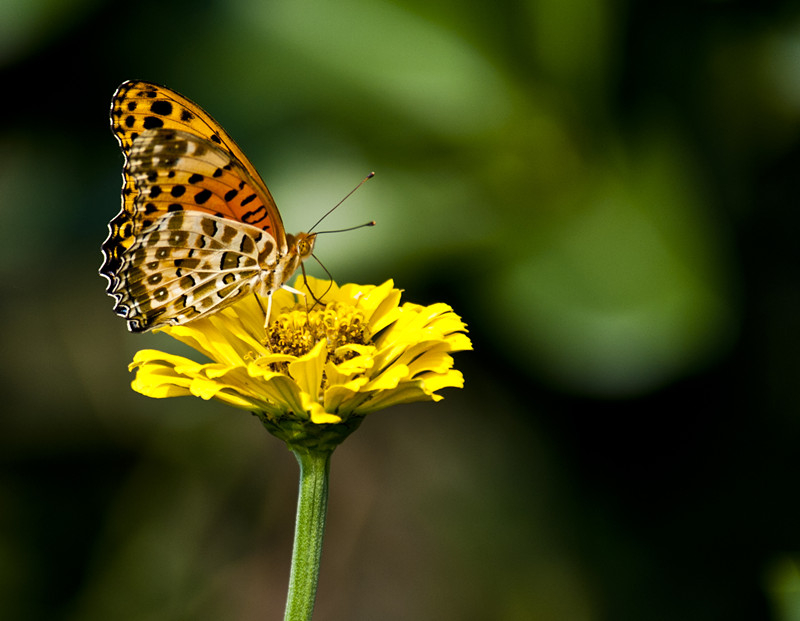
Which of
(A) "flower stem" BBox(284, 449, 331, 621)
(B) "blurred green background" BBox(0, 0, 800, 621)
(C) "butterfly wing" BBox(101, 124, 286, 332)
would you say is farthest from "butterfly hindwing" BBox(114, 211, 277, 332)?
(B) "blurred green background" BBox(0, 0, 800, 621)

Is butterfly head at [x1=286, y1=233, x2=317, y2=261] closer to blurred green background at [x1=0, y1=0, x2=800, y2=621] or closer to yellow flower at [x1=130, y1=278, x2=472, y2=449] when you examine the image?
yellow flower at [x1=130, y1=278, x2=472, y2=449]

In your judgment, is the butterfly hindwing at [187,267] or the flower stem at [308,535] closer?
the flower stem at [308,535]

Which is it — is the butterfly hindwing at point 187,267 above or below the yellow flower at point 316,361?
above

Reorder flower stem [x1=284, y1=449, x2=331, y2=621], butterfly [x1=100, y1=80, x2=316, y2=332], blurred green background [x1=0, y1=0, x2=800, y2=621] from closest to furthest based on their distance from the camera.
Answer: flower stem [x1=284, y1=449, x2=331, y2=621], butterfly [x1=100, y1=80, x2=316, y2=332], blurred green background [x1=0, y1=0, x2=800, y2=621]

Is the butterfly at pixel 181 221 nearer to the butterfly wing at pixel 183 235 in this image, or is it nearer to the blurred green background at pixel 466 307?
the butterfly wing at pixel 183 235

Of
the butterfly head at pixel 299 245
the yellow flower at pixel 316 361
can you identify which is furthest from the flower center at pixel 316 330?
the butterfly head at pixel 299 245

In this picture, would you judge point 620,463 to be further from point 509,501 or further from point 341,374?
point 341,374

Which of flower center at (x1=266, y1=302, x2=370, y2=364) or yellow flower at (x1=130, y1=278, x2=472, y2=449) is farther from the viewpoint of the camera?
flower center at (x1=266, y1=302, x2=370, y2=364)
